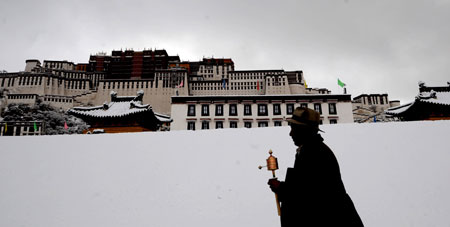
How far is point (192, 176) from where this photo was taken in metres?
9.28

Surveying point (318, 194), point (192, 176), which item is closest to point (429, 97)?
point (192, 176)

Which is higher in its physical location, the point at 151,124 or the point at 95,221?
the point at 151,124

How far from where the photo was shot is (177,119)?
34281mm

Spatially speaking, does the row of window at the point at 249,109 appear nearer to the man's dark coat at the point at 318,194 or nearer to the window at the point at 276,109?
the window at the point at 276,109

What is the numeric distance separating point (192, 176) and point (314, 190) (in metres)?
7.09

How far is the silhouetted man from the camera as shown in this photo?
2.58 m

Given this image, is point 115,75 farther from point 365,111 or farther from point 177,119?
point 365,111

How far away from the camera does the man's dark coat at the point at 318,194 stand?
2.57m

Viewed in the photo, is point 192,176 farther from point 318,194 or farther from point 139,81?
point 139,81

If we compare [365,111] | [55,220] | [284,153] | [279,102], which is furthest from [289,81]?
[55,220]

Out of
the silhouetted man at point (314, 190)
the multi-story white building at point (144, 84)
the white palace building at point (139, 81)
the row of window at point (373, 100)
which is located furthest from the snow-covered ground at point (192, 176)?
the row of window at point (373, 100)

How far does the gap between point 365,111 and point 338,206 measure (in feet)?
259

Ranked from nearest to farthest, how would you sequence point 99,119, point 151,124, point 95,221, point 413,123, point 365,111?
point 95,221 < point 413,123 < point 99,119 < point 151,124 < point 365,111

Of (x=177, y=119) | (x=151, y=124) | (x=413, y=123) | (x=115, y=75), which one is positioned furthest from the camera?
(x=115, y=75)
